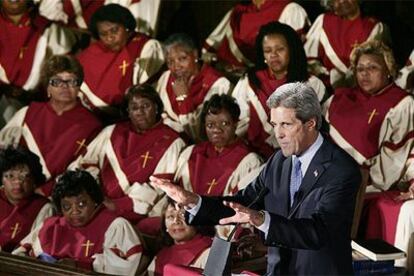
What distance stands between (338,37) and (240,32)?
660 millimetres

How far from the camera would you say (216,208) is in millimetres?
3375

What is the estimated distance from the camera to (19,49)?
22.0ft

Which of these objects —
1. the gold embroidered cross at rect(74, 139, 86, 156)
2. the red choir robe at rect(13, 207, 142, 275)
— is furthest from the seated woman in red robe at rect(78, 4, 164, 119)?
the red choir robe at rect(13, 207, 142, 275)

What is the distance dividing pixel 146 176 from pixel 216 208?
2.40 meters

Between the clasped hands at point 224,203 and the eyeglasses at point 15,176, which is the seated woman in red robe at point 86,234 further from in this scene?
the clasped hands at point 224,203

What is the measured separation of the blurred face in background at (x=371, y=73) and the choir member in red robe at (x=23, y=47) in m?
2.06

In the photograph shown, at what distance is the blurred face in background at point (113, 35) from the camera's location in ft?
20.9

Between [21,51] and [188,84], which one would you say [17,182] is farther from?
[21,51]

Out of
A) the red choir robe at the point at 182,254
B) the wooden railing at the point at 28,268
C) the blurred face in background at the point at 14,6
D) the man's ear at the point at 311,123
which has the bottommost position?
the red choir robe at the point at 182,254

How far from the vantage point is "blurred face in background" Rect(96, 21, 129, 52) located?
6379mm

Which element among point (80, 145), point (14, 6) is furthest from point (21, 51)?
point (80, 145)

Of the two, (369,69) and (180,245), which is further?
(369,69)

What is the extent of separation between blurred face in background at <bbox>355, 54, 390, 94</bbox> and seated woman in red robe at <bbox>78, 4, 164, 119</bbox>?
140 cm

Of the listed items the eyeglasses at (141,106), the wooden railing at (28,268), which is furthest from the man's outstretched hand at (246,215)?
the eyeglasses at (141,106)
